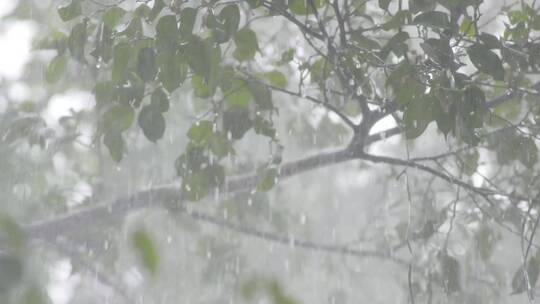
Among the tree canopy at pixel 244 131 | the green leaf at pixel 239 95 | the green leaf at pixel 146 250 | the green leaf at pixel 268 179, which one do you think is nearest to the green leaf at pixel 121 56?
the tree canopy at pixel 244 131

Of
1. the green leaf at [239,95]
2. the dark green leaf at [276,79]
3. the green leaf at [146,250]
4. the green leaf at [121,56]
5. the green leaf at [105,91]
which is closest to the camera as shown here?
the green leaf at [146,250]

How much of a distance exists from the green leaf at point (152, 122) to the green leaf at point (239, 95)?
194mm

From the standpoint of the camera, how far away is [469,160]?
1917 millimetres

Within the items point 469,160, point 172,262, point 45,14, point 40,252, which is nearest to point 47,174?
point 40,252

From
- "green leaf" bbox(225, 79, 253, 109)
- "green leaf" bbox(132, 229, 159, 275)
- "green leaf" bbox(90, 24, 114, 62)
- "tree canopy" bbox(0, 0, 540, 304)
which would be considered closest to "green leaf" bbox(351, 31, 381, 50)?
"tree canopy" bbox(0, 0, 540, 304)

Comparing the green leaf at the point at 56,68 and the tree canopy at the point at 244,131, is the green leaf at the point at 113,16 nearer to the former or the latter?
the tree canopy at the point at 244,131

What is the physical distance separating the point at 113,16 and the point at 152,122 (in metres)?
0.21

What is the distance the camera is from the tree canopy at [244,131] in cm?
132

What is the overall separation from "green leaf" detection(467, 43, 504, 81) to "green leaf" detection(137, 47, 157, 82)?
21.4 inches

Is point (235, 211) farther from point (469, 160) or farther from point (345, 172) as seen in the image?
point (345, 172)

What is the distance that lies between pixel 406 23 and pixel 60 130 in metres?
1.28

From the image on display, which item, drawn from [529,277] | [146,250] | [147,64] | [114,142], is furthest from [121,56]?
[529,277]

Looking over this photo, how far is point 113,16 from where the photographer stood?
4.73 ft

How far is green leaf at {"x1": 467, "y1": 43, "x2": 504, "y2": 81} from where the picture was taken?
1294 mm
